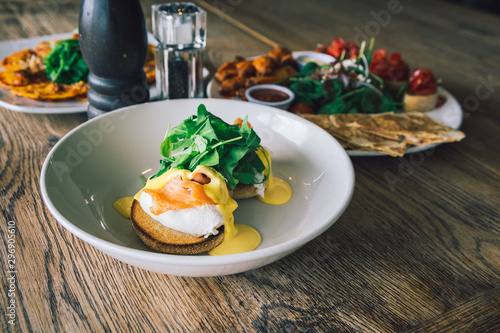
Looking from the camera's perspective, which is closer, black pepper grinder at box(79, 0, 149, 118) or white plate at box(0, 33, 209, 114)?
black pepper grinder at box(79, 0, 149, 118)

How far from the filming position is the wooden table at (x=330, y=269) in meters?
0.85

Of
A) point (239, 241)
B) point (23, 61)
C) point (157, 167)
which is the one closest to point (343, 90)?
point (157, 167)

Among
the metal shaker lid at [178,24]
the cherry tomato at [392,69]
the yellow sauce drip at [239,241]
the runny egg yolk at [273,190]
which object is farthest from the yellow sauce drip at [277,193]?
the cherry tomato at [392,69]

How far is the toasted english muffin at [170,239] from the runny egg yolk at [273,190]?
218mm

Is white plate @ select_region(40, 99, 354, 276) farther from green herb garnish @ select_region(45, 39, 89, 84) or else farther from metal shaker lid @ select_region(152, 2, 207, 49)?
green herb garnish @ select_region(45, 39, 89, 84)

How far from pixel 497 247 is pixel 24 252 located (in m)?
1.17

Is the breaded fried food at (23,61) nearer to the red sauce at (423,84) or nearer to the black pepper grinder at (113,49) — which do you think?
the black pepper grinder at (113,49)

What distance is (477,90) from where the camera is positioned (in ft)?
6.48

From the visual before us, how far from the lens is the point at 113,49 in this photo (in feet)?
4.10

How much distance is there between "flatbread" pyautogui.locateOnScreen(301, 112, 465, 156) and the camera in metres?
1.36

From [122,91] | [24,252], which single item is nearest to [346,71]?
[122,91]

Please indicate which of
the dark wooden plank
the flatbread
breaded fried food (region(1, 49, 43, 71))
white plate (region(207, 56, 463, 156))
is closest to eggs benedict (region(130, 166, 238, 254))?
the dark wooden plank

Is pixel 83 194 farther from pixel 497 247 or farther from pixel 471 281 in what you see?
pixel 497 247

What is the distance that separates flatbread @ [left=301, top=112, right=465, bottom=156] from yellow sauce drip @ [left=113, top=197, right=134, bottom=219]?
695 millimetres
